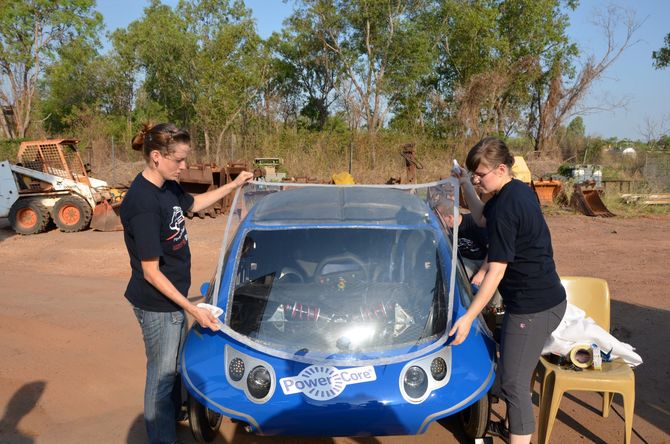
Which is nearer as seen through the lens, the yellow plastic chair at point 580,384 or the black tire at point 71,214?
the yellow plastic chair at point 580,384

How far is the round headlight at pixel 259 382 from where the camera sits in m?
2.60

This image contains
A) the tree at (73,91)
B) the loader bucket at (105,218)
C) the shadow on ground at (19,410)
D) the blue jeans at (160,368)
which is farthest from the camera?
the tree at (73,91)

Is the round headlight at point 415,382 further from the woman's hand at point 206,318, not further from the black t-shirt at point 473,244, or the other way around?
the black t-shirt at point 473,244

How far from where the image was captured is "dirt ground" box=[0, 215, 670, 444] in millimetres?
3277

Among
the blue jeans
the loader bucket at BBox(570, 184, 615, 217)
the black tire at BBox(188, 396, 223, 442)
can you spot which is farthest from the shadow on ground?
the loader bucket at BBox(570, 184, 615, 217)

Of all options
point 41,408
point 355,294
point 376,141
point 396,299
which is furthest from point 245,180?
point 376,141

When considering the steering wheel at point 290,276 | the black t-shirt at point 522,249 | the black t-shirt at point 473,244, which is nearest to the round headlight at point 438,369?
the black t-shirt at point 522,249

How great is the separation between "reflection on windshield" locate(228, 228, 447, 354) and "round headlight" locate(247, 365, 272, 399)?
175mm

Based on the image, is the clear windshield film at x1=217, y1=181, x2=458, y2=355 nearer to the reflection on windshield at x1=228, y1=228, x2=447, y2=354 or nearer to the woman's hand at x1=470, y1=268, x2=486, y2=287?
the reflection on windshield at x1=228, y1=228, x2=447, y2=354

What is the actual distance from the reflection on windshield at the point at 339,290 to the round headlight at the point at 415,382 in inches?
6.5

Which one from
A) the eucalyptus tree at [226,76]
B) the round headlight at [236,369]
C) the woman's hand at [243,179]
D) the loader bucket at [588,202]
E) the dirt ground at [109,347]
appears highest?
the eucalyptus tree at [226,76]

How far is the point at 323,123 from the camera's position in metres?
33.3

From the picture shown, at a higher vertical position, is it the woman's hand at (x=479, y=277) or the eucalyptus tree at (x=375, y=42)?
the eucalyptus tree at (x=375, y=42)

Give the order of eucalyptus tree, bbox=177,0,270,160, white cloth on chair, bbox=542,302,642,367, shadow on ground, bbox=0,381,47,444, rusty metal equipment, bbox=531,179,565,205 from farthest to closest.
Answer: eucalyptus tree, bbox=177,0,270,160 < rusty metal equipment, bbox=531,179,565,205 < shadow on ground, bbox=0,381,47,444 < white cloth on chair, bbox=542,302,642,367
